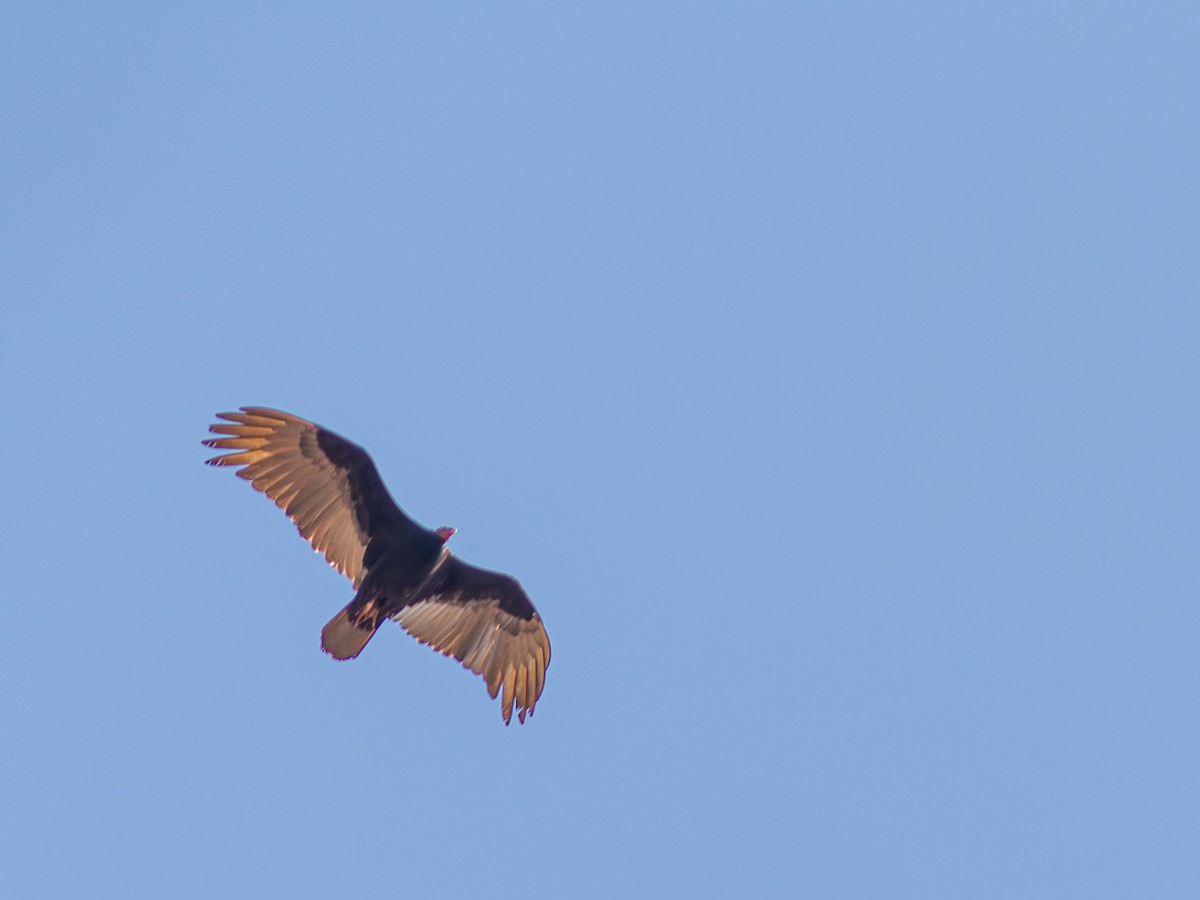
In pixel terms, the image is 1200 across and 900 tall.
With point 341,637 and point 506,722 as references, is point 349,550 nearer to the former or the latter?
point 341,637

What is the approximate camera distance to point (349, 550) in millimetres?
11914

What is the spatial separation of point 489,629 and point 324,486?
7.33 ft

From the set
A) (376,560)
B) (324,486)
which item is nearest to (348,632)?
(376,560)

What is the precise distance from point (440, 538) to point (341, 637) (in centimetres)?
130

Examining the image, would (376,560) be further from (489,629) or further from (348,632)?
(489,629)

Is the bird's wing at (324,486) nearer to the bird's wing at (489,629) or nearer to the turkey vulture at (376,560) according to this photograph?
the turkey vulture at (376,560)

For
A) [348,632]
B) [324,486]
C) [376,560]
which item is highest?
[324,486]

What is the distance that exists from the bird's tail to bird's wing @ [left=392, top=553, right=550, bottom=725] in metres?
0.96

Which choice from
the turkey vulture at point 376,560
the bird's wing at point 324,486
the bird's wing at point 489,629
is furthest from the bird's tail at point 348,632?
the bird's wing at point 489,629

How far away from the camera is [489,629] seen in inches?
494

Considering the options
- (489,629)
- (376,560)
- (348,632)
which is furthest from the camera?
(489,629)

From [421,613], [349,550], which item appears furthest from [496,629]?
[349,550]

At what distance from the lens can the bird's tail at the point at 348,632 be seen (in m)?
11.3

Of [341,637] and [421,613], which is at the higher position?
[421,613]
